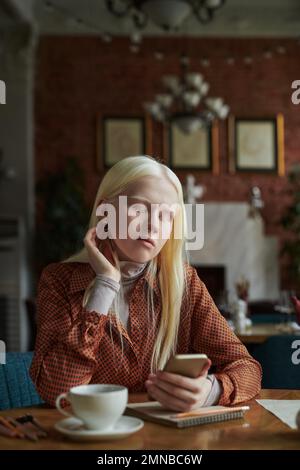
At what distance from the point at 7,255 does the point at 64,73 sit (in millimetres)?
2493

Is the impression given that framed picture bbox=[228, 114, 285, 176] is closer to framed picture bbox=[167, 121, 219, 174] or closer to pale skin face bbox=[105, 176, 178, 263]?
framed picture bbox=[167, 121, 219, 174]

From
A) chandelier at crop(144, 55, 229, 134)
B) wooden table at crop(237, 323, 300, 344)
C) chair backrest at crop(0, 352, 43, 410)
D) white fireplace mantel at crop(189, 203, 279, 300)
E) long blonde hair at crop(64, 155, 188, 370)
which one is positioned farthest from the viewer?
white fireplace mantel at crop(189, 203, 279, 300)

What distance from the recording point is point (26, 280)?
873cm

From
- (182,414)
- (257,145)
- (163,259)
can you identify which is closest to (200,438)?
(182,414)

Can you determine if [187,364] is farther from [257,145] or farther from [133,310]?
[257,145]

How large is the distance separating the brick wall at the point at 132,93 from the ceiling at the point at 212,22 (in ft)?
0.43

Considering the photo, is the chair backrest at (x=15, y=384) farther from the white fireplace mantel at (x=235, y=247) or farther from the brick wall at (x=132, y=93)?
the brick wall at (x=132, y=93)

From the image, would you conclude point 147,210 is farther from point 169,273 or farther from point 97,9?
→ point 97,9

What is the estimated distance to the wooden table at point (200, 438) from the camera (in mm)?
1172

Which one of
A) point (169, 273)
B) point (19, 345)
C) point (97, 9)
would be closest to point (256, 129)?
point (97, 9)

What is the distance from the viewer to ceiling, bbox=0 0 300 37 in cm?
890

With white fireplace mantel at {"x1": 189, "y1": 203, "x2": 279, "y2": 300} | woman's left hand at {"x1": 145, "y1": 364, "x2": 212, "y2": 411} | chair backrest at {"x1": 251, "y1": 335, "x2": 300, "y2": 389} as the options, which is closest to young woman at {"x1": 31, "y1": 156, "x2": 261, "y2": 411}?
woman's left hand at {"x1": 145, "y1": 364, "x2": 212, "y2": 411}

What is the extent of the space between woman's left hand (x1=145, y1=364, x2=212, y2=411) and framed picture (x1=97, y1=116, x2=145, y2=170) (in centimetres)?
787

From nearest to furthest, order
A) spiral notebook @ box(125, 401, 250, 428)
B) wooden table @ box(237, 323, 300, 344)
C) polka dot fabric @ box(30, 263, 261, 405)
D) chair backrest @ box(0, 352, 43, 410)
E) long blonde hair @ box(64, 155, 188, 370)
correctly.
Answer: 1. spiral notebook @ box(125, 401, 250, 428)
2. polka dot fabric @ box(30, 263, 261, 405)
3. long blonde hair @ box(64, 155, 188, 370)
4. chair backrest @ box(0, 352, 43, 410)
5. wooden table @ box(237, 323, 300, 344)
